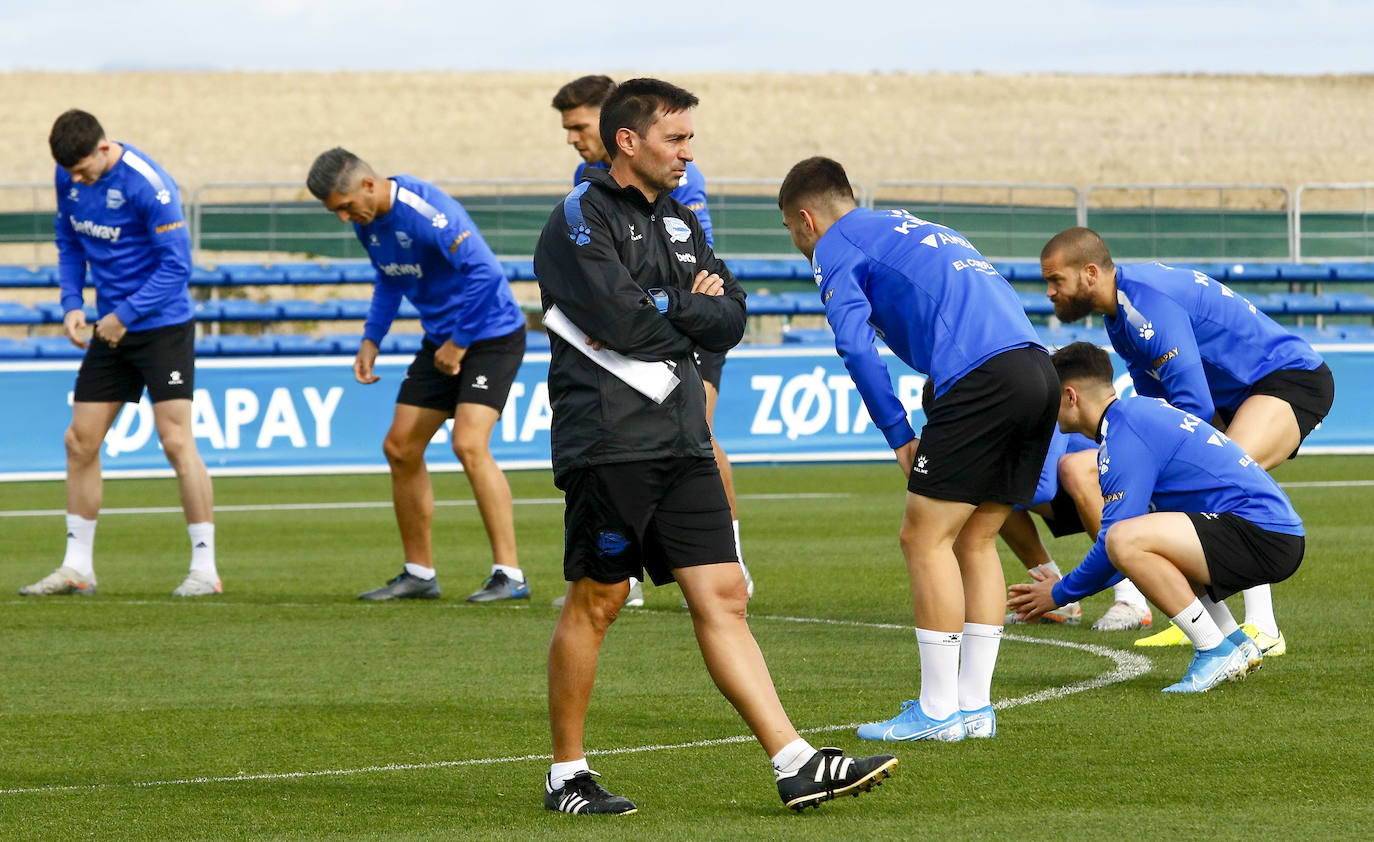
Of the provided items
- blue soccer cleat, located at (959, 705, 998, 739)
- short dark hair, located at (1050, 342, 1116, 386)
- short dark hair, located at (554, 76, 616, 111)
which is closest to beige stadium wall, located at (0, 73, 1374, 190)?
short dark hair, located at (554, 76, 616, 111)

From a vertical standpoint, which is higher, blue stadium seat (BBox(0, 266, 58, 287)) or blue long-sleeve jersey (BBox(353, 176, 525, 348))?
blue long-sleeve jersey (BBox(353, 176, 525, 348))

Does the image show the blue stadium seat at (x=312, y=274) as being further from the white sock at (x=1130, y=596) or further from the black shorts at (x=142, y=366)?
the white sock at (x=1130, y=596)

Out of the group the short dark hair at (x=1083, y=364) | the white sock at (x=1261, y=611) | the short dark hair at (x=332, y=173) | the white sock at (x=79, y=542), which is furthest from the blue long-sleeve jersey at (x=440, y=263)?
the white sock at (x=1261, y=611)

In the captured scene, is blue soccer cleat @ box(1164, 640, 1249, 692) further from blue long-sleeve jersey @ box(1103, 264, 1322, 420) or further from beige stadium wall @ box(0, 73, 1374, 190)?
beige stadium wall @ box(0, 73, 1374, 190)

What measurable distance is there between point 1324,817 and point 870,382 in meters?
1.89

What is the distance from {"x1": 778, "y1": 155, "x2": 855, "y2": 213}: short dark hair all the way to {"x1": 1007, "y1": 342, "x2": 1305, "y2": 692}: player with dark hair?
1179mm

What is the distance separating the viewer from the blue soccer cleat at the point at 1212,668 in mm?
6344

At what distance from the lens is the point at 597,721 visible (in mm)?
6102

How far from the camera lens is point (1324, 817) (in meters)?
4.48

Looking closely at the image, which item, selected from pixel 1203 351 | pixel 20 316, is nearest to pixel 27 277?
pixel 20 316

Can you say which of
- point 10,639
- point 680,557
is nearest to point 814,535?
point 10,639

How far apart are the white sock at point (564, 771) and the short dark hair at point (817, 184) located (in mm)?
2079

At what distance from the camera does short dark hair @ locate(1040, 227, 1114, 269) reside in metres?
7.03

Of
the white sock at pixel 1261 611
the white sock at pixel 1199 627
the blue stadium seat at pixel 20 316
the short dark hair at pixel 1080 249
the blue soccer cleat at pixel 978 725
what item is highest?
the short dark hair at pixel 1080 249
